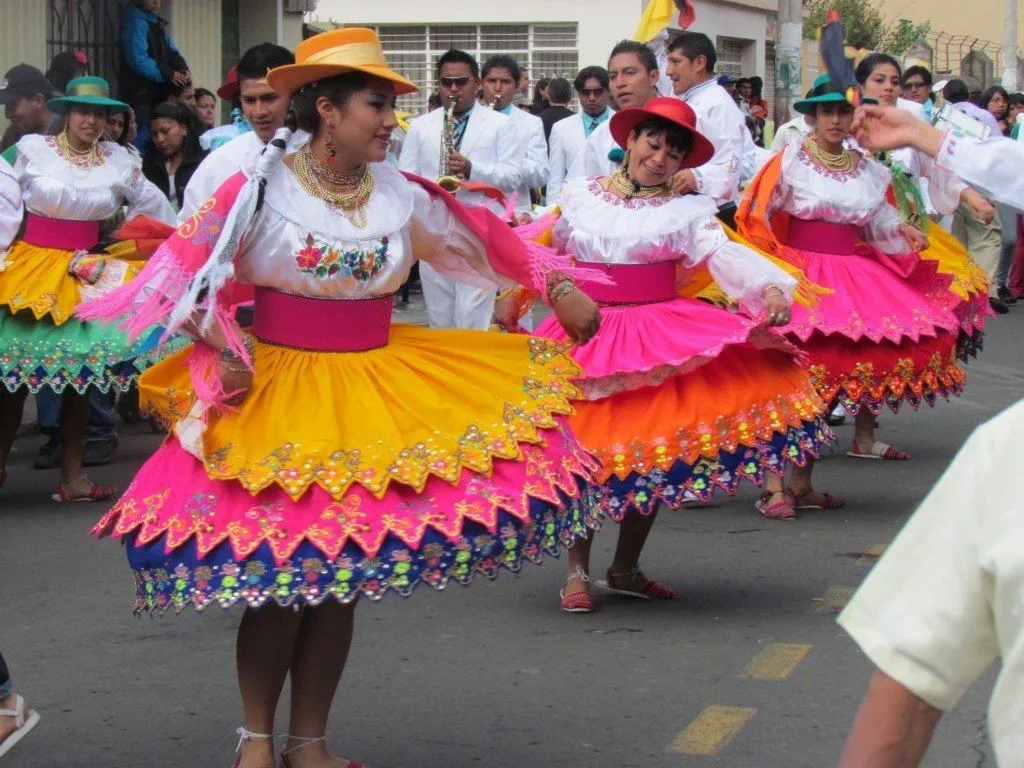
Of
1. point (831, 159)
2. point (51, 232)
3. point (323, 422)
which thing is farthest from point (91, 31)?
point (323, 422)

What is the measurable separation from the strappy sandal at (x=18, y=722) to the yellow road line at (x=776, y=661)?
2.33 meters

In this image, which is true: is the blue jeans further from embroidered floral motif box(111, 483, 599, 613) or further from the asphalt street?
embroidered floral motif box(111, 483, 599, 613)

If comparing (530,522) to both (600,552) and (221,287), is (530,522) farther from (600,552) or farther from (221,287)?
(600,552)

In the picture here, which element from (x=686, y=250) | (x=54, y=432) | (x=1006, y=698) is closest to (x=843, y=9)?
(x=54, y=432)

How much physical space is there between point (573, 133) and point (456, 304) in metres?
2.26

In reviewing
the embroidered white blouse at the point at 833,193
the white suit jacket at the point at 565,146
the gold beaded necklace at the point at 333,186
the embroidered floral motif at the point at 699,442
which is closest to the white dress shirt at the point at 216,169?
the embroidered floral motif at the point at 699,442

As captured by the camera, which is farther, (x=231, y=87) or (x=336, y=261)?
(x=231, y=87)

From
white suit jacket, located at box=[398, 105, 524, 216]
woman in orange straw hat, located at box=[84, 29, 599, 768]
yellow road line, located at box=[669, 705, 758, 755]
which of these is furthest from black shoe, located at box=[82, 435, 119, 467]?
yellow road line, located at box=[669, 705, 758, 755]

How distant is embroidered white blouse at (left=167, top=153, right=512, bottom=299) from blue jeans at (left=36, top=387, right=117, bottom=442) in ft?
19.5

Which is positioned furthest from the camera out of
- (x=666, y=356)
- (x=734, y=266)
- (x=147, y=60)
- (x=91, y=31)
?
(x=91, y=31)

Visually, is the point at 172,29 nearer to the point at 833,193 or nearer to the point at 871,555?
the point at 833,193

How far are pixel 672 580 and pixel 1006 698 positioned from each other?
5186 millimetres

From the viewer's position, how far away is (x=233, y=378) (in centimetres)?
425

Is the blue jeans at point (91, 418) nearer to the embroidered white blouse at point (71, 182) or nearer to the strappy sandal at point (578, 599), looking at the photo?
the embroidered white blouse at point (71, 182)
